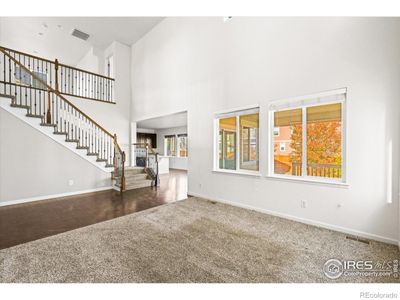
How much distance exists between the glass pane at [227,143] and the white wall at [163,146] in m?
6.39

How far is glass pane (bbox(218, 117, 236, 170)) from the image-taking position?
14.4 ft

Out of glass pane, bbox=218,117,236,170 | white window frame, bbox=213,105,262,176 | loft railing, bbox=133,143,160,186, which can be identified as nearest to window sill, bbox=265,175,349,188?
white window frame, bbox=213,105,262,176

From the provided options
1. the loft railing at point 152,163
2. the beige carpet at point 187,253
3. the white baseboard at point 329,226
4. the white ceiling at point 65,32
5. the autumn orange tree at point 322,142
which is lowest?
the beige carpet at point 187,253

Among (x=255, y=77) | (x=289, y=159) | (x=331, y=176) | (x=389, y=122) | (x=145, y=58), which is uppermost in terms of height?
(x=145, y=58)

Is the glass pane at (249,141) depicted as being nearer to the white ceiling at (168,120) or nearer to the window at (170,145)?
the white ceiling at (168,120)

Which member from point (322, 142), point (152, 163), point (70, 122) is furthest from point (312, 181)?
point (70, 122)

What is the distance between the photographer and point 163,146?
11984 millimetres

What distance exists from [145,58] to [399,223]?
758 centimetres

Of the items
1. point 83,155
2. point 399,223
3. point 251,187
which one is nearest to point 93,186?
point 83,155

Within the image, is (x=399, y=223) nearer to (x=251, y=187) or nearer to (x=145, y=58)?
(x=251, y=187)

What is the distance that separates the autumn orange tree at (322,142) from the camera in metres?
2.98

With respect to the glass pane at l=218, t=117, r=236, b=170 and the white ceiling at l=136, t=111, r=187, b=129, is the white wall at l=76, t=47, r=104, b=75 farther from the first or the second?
the glass pane at l=218, t=117, r=236, b=170

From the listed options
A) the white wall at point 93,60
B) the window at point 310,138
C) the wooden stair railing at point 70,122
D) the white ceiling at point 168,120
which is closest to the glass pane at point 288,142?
the window at point 310,138

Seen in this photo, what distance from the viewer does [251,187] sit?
3836 mm
